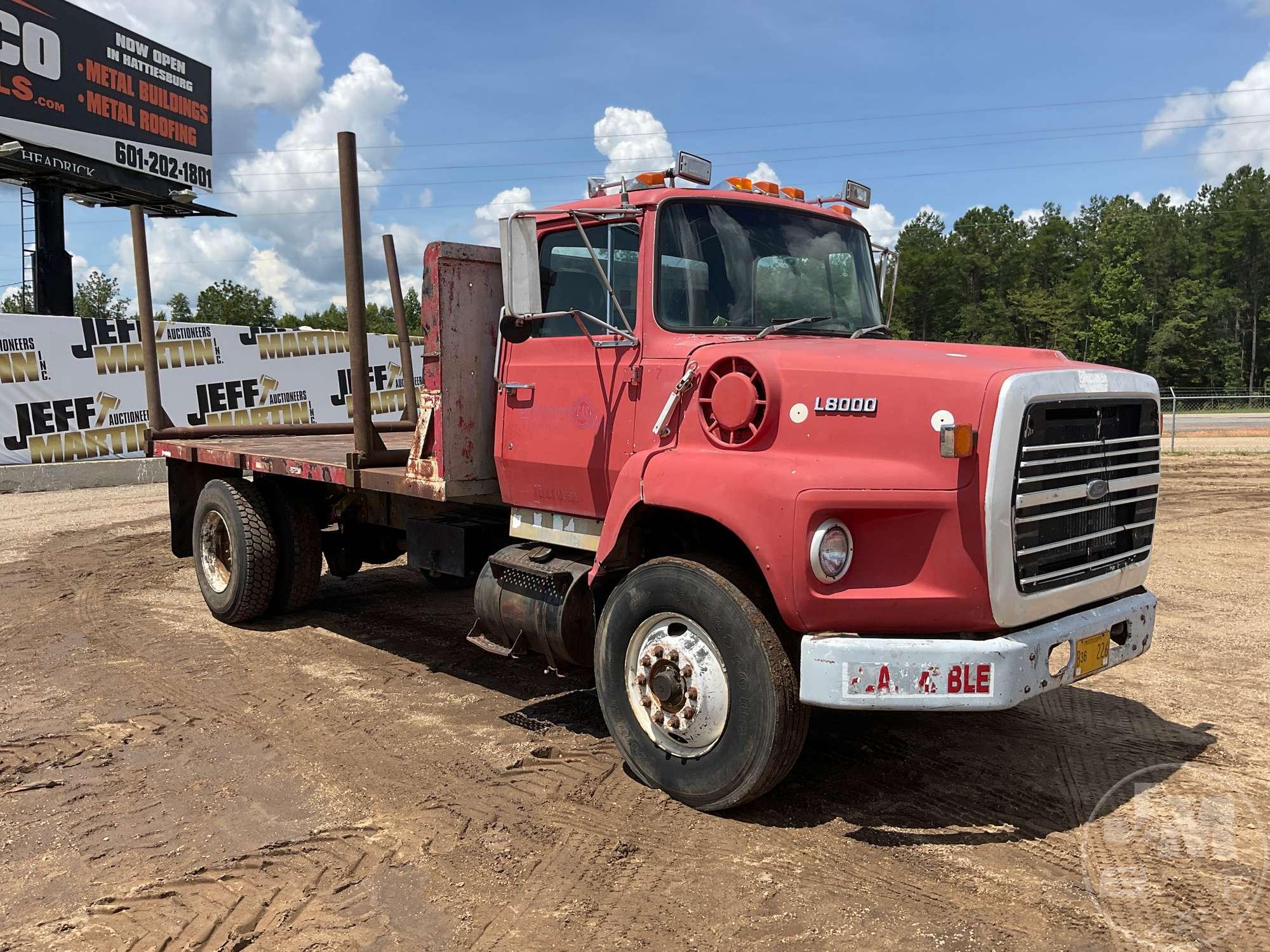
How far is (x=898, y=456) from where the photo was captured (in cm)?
355

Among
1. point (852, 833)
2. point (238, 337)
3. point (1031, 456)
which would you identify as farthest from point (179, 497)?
point (238, 337)

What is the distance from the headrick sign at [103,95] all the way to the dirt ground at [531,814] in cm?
1755

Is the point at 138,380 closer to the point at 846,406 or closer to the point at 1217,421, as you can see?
the point at 846,406

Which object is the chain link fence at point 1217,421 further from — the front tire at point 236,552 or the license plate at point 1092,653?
the front tire at point 236,552

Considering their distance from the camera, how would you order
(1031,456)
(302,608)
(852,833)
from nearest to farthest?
(1031,456) < (852,833) < (302,608)

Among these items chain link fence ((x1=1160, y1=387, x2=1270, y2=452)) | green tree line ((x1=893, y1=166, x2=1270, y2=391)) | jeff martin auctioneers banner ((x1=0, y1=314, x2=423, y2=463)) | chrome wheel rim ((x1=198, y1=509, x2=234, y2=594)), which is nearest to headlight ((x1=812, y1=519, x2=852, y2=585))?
chrome wheel rim ((x1=198, y1=509, x2=234, y2=594))

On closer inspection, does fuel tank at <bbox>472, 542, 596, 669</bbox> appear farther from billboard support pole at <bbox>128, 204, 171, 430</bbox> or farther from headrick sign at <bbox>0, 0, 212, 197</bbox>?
headrick sign at <bbox>0, 0, 212, 197</bbox>

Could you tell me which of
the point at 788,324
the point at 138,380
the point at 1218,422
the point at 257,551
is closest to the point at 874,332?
the point at 788,324

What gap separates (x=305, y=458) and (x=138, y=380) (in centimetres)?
1301

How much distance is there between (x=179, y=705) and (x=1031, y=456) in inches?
188

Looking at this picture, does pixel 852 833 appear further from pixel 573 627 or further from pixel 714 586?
pixel 573 627

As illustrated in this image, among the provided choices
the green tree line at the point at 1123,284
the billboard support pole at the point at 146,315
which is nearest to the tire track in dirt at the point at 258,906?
the billboard support pole at the point at 146,315

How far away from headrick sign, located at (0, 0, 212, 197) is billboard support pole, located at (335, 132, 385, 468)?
58.9 ft

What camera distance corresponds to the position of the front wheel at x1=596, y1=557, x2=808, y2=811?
3730 mm
